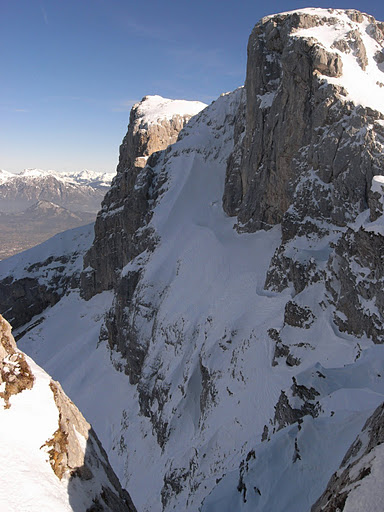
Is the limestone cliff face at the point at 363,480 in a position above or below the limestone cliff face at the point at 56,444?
above

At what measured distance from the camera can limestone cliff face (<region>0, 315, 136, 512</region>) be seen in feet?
32.6

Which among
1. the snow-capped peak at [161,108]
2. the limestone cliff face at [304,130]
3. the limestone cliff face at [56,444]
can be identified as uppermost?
the snow-capped peak at [161,108]

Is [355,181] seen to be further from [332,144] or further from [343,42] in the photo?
[343,42]

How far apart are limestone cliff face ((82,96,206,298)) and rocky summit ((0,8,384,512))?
2.76 feet

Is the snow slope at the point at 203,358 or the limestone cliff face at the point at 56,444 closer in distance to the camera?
the limestone cliff face at the point at 56,444

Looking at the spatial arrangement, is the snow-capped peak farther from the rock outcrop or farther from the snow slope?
the rock outcrop

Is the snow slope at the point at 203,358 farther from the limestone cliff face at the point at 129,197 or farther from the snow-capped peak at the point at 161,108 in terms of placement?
the snow-capped peak at the point at 161,108

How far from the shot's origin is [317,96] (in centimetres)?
3528

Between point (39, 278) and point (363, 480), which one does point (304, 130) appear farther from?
point (39, 278)

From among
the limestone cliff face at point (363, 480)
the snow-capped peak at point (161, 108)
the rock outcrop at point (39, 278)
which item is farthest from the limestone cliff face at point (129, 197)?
the limestone cliff face at point (363, 480)

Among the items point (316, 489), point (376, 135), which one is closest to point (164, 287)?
point (376, 135)

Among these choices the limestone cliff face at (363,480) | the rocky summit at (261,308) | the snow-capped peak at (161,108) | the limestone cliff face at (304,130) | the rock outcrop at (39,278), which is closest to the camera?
the limestone cliff face at (363,480)

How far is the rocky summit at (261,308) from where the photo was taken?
47.0ft

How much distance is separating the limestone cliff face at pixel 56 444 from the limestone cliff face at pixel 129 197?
53.3m
